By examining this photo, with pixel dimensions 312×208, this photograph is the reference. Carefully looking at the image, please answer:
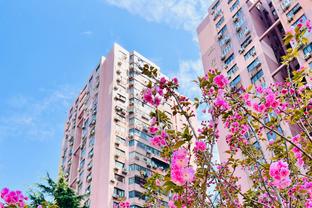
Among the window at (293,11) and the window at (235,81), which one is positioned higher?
the window at (293,11)

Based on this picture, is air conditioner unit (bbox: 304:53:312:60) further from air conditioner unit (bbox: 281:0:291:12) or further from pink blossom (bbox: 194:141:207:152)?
pink blossom (bbox: 194:141:207:152)

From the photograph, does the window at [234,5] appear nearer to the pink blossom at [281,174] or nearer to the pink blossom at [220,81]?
the pink blossom at [220,81]

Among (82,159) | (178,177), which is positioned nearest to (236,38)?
(82,159)

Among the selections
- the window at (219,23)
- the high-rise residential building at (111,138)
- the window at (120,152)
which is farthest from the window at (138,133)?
the window at (219,23)

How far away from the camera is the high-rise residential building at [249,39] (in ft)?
63.9

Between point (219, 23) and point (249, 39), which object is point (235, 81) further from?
point (219, 23)

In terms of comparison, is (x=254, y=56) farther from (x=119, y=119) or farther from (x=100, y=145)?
(x=100, y=145)

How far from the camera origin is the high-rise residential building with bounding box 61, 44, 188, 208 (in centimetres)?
2244

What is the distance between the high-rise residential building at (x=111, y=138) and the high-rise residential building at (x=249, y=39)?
668cm

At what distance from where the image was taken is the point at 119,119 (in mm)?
25891

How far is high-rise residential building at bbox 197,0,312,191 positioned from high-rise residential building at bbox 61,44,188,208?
6.68 metres

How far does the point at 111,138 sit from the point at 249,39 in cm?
1258

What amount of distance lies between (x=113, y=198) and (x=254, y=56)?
13.5m

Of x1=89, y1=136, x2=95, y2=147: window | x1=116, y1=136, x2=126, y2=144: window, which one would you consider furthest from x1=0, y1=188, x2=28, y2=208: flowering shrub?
x1=89, y1=136, x2=95, y2=147: window
